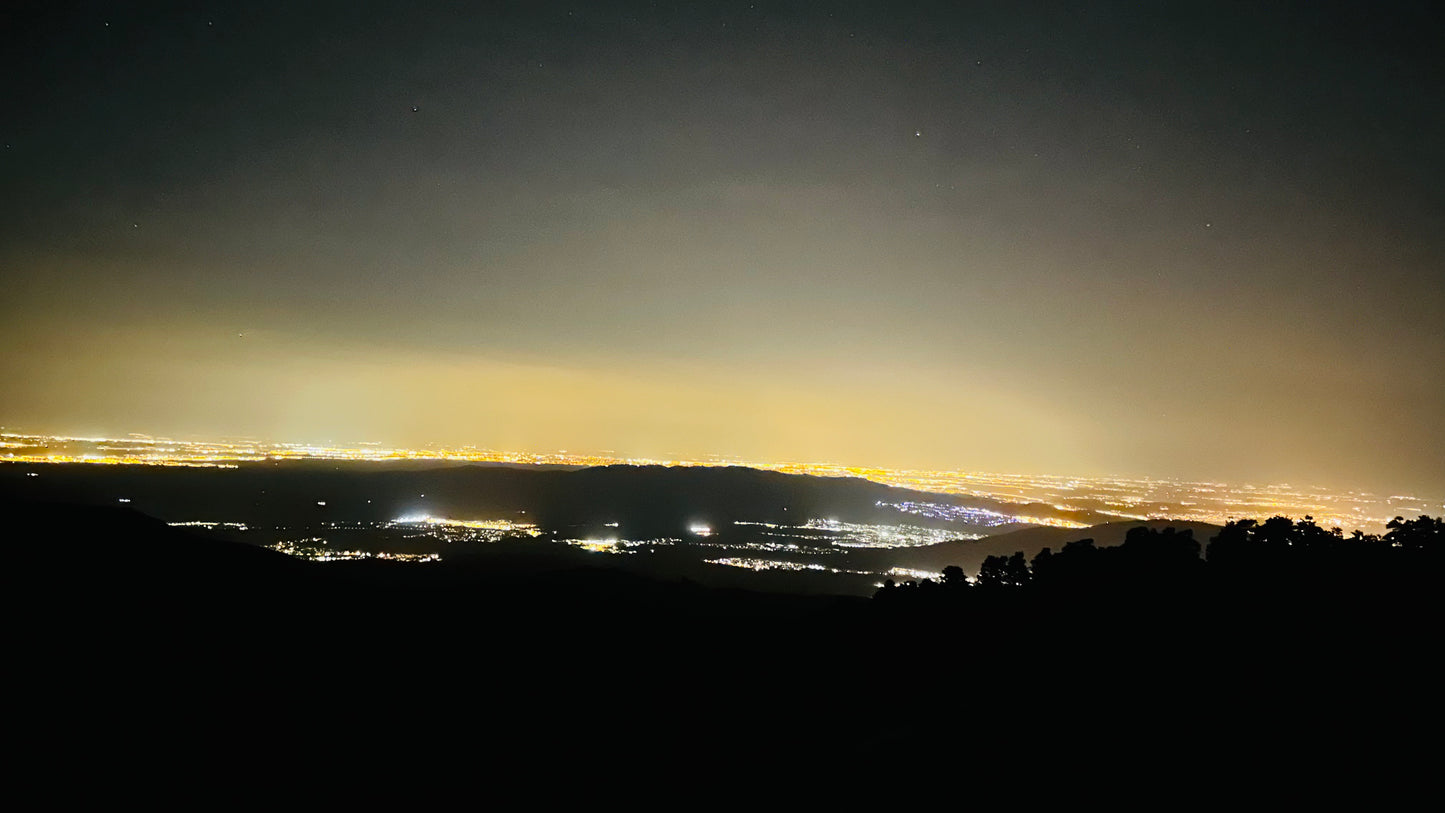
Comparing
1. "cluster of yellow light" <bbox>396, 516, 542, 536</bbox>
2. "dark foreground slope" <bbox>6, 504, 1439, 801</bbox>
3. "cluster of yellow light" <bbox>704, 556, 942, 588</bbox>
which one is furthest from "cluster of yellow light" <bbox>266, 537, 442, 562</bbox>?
"dark foreground slope" <bbox>6, 504, 1439, 801</bbox>

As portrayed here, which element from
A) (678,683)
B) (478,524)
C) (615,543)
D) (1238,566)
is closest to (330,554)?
(615,543)

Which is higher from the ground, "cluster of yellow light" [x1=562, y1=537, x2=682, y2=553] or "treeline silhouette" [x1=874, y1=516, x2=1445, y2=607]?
"treeline silhouette" [x1=874, y1=516, x2=1445, y2=607]

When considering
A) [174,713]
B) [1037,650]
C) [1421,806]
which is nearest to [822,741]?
[1037,650]

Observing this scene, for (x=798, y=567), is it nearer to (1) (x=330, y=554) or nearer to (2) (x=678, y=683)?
(1) (x=330, y=554)

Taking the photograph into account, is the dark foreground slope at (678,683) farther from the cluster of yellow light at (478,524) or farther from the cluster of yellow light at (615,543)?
the cluster of yellow light at (478,524)

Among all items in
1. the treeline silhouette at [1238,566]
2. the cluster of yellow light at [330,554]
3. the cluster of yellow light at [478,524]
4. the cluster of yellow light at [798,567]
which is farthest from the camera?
the cluster of yellow light at [478,524]

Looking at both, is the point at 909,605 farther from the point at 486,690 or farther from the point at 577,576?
the point at 577,576

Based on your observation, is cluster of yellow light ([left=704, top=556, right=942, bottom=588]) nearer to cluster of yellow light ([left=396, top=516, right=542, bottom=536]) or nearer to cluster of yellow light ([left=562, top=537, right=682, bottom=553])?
cluster of yellow light ([left=562, top=537, right=682, bottom=553])

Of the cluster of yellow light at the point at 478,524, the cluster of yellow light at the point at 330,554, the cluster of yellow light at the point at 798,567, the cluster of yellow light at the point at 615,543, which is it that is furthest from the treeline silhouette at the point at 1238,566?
the cluster of yellow light at the point at 478,524
